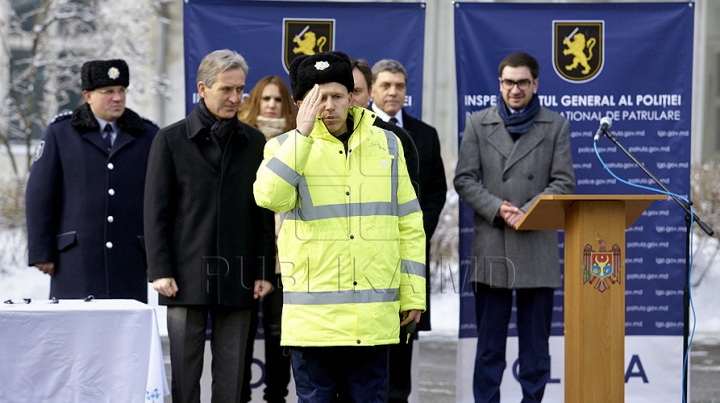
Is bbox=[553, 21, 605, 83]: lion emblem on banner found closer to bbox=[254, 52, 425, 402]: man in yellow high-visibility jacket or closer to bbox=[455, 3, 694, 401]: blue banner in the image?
bbox=[455, 3, 694, 401]: blue banner

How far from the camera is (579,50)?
719 centimetres

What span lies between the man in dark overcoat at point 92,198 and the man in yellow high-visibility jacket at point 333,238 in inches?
72.0

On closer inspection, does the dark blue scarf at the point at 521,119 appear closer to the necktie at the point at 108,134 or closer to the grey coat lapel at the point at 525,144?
the grey coat lapel at the point at 525,144

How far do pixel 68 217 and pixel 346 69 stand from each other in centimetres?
234

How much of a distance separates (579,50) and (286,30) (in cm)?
201

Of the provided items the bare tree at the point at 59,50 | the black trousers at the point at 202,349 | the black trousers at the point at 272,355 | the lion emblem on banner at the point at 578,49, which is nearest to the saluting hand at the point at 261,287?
the black trousers at the point at 202,349

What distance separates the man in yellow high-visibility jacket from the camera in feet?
14.5

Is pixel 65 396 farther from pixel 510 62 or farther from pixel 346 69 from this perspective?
pixel 510 62

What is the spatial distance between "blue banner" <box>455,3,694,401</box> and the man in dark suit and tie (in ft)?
1.61

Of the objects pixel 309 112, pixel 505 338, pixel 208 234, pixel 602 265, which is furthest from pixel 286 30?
pixel 602 265

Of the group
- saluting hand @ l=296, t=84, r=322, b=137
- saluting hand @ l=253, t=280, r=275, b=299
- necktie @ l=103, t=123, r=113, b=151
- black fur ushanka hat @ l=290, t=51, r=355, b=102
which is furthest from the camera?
necktie @ l=103, t=123, r=113, b=151

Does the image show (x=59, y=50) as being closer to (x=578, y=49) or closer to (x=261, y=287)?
(x=578, y=49)

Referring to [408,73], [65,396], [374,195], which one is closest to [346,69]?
[374,195]

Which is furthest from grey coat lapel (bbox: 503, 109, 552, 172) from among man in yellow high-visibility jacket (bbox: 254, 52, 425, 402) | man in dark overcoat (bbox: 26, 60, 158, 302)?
man in dark overcoat (bbox: 26, 60, 158, 302)
